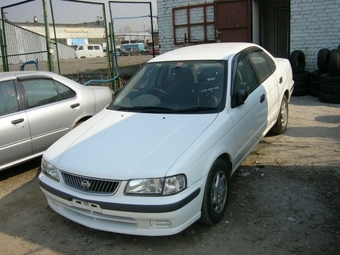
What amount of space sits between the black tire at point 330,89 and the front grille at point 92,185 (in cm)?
635

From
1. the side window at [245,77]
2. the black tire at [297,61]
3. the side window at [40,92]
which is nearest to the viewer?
the side window at [245,77]

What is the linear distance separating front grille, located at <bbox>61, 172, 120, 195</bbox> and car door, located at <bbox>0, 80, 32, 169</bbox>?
72.2 inches

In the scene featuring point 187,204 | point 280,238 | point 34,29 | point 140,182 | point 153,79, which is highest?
point 34,29

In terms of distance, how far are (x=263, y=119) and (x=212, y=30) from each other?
7265mm

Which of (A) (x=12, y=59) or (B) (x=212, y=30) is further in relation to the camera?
(A) (x=12, y=59)

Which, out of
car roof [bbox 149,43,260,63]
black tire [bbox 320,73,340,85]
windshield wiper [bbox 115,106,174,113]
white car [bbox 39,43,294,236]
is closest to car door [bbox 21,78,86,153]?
white car [bbox 39,43,294,236]

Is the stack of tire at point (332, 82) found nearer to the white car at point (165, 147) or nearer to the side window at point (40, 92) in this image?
the white car at point (165, 147)

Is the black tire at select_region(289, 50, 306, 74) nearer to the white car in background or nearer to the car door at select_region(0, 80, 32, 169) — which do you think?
the white car in background

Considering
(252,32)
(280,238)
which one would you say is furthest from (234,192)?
(252,32)

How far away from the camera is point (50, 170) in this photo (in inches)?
135

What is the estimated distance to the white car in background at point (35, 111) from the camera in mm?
4656

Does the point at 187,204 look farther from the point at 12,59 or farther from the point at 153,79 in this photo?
the point at 12,59

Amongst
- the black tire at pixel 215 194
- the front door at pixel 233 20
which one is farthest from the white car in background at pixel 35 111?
the front door at pixel 233 20

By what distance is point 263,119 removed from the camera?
464cm
